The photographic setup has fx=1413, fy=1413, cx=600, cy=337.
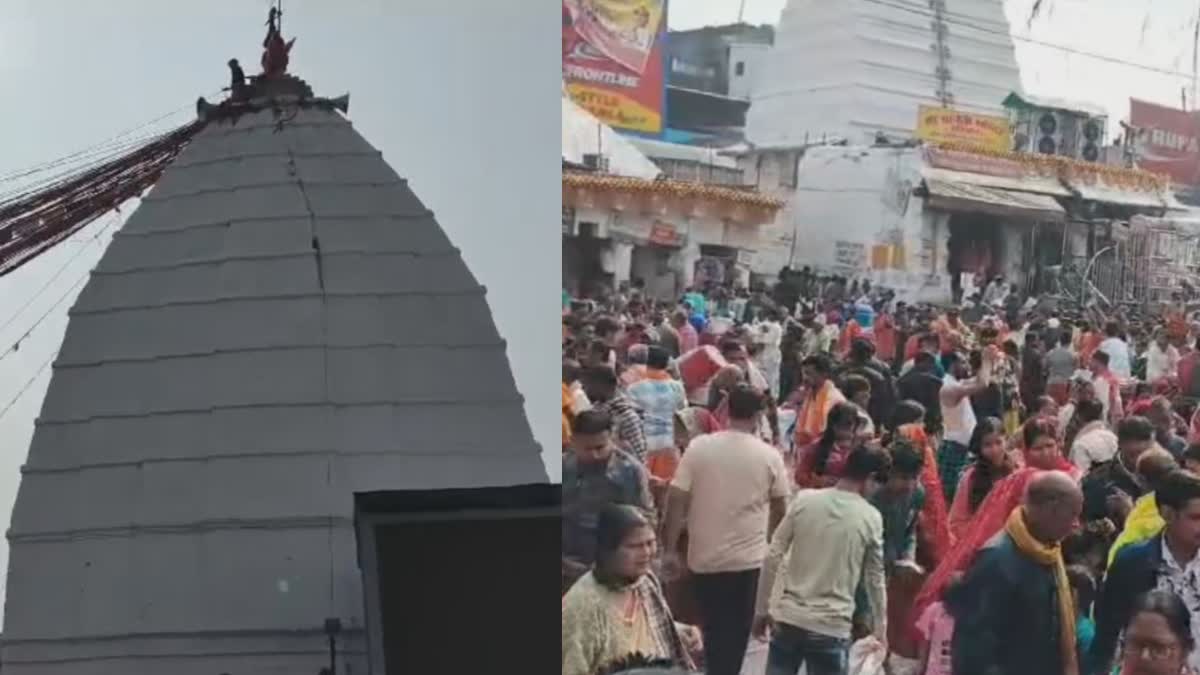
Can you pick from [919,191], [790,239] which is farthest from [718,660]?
[919,191]

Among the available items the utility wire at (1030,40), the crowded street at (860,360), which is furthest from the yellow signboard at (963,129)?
the utility wire at (1030,40)

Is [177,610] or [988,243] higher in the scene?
[988,243]

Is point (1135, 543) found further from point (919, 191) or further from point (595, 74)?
point (595, 74)

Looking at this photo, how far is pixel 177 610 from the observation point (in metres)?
2.77

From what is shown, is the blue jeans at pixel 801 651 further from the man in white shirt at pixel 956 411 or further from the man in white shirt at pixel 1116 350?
the man in white shirt at pixel 1116 350

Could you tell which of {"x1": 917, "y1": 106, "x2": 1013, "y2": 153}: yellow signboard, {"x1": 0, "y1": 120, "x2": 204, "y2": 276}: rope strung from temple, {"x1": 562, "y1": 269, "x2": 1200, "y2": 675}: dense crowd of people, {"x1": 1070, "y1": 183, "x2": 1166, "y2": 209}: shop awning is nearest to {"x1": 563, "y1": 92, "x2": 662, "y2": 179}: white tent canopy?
{"x1": 562, "y1": 269, "x2": 1200, "y2": 675}: dense crowd of people

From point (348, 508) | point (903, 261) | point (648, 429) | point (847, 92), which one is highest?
point (847, 92)

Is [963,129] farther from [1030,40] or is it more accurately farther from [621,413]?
[621,413]

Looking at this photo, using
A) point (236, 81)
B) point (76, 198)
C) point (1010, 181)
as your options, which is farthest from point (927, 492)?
point (76, 198)

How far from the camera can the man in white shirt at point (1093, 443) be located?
223cm

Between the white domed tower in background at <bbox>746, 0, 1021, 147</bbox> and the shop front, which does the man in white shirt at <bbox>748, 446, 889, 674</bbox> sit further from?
the white domed tower in background at <bbox>746, 0, 1021, 147</bbox>

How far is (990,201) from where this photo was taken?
2266 mm

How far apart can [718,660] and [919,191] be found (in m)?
0.80

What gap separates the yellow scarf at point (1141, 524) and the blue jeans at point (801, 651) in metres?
0.44
